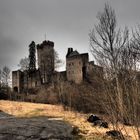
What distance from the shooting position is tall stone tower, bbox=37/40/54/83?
53438 mm

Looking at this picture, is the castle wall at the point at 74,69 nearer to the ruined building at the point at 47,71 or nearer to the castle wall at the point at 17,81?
the ruined building at the point at 47,71

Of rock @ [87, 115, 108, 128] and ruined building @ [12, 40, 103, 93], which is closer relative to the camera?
rock @ [87, 115, 108, 128]

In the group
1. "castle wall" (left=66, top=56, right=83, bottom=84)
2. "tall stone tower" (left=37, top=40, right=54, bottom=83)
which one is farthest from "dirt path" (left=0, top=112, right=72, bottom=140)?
"tall stone tower" (left=37, top=40, right=54, bottom=83)

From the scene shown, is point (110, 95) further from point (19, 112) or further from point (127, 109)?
point (19, 112)

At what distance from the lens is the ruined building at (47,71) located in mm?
51688

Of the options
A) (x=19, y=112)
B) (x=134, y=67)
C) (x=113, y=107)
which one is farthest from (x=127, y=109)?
(x=19, y=112)

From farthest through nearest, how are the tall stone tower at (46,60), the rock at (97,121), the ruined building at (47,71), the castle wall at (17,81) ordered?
the castle wall at (17,81)
the tall stone tower at (46,60)
the ruined building at (47,71)
the rock at (97,121)

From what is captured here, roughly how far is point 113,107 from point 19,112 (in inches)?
672

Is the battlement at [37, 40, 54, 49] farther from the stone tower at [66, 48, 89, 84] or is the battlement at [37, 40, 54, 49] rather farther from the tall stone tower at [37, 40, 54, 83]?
the stone tower at [66, 48, 89, 84]

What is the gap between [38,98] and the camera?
32.7 m

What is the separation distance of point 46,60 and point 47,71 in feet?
7.40

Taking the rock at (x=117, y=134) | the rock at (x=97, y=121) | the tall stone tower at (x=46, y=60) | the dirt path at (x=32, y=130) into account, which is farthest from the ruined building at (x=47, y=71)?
the dirt path at (x=32, y=130)

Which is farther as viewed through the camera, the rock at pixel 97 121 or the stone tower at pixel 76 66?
the stone tower at pixel 76 66

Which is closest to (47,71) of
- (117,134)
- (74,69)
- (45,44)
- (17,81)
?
(74,69)
